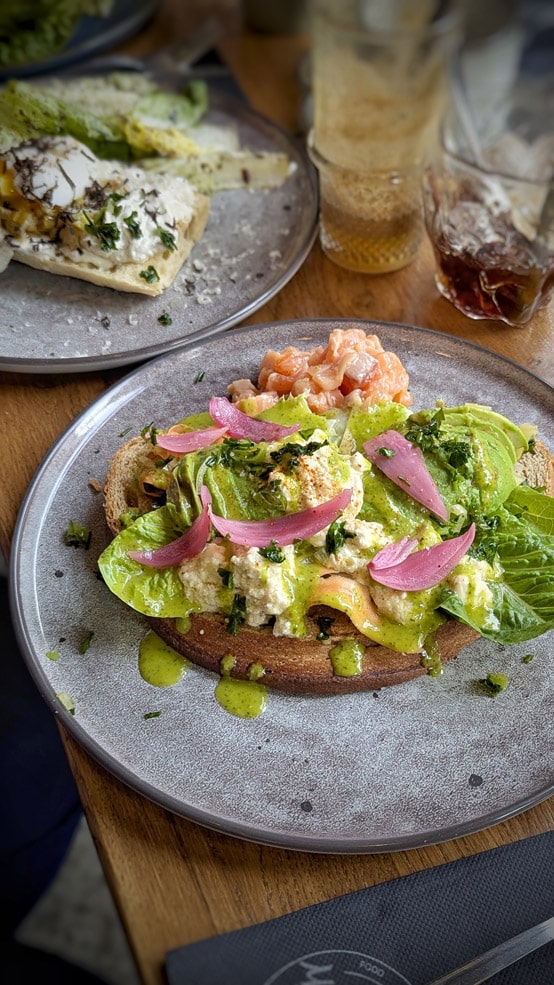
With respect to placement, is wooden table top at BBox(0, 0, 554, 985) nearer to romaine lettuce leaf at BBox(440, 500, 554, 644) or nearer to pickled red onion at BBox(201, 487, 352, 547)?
romaine lettuce leaf at BBox(440, 500, 554, 644)

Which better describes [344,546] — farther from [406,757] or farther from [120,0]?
[120,0]

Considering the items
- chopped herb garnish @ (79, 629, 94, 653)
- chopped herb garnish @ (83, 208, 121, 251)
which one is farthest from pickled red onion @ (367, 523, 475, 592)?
chopped herb garnish @ (83, 208, 121, 251)

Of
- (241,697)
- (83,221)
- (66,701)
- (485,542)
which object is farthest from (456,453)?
(83,221)

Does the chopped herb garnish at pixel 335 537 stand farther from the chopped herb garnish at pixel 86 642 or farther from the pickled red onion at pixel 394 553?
the chopped herb garnish at pixel 86 642

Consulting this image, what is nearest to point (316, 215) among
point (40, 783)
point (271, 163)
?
point (271, 163)

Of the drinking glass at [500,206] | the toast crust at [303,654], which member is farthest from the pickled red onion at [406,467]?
the drinking glass at [500,206]

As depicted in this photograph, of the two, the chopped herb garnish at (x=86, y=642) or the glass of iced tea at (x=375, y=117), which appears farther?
the chopped herb garnish at (x=86, y=642)

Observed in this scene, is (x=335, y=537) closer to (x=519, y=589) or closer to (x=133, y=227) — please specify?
(x=519, y=589)
